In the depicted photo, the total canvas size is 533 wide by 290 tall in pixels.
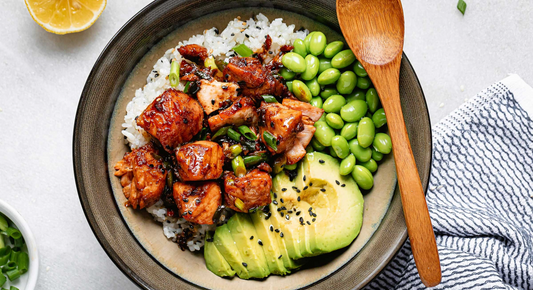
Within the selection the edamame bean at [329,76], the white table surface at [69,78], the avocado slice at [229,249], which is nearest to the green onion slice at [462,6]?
the white table surface at [69,78]

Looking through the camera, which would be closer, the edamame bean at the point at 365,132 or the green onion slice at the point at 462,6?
the edamame bean at the point at 365,132

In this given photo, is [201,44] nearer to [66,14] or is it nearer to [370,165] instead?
[66,14]

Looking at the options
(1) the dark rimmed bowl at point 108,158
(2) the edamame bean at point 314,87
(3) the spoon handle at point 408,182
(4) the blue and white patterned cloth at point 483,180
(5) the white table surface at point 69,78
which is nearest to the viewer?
(3) the spoon handle at point 408,182

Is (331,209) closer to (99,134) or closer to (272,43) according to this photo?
(272,43)

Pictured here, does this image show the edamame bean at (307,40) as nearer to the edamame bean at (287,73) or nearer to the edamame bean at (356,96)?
the edamame bean at (287,73)

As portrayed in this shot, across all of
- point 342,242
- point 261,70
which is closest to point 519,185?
point 342,242

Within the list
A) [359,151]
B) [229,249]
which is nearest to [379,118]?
[359,151]

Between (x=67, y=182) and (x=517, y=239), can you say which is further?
(x=67, y=182)

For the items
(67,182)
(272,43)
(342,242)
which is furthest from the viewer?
(67,182)
